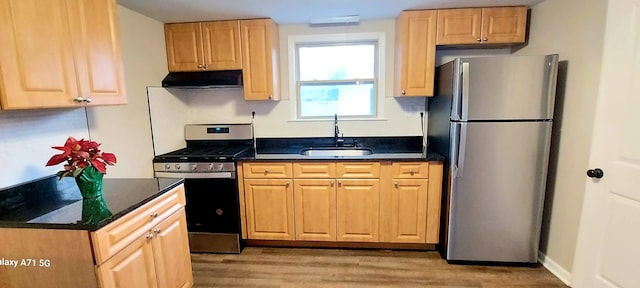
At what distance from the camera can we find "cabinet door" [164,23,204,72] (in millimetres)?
2730

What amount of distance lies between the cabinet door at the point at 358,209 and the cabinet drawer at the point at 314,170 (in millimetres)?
123

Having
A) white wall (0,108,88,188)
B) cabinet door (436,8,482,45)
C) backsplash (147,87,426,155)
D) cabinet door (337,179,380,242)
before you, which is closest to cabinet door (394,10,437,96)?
cabinet door (436,8,482,45)

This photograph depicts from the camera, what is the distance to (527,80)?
212 cm

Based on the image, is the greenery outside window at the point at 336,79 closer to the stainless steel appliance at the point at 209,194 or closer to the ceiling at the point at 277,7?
the ceiling at the point at 277,7

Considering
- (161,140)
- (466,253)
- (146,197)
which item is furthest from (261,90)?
(466,253)

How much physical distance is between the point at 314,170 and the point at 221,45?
4.76ft

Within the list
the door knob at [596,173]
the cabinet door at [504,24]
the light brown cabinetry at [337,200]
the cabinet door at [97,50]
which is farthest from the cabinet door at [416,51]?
the cabinet door at [97,50]

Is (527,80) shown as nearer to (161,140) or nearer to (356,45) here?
(356,45)

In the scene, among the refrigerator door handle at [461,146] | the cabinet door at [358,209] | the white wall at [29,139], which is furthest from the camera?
the cabinet door at [358,209]

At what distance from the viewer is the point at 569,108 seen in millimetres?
2125

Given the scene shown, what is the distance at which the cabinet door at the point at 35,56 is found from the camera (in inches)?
48.4

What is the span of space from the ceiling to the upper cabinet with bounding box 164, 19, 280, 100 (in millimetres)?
83

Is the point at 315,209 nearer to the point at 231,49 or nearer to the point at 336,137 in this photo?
the point at 336,137

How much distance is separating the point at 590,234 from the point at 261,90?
106 inches
